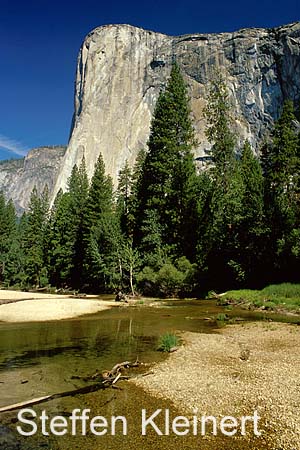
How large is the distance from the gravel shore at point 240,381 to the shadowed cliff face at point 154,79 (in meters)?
89.5

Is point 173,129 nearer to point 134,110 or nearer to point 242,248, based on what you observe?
point 242,248

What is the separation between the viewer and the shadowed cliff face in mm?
96938

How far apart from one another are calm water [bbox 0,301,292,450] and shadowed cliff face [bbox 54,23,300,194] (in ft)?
279

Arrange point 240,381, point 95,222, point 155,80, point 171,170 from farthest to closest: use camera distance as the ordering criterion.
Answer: point 155,80 → point 95,222 → point 171,170 → point 240,381

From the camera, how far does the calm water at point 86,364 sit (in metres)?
6.30

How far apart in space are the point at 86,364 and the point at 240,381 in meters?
4.21

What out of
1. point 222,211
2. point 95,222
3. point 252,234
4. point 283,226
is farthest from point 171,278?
point 95,222

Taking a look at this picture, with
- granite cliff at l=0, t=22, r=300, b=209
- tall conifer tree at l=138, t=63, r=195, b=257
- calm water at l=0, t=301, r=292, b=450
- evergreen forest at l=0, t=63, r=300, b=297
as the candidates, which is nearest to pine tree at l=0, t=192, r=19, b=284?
evergreen forest at l=0, t=63, r=300, b=297

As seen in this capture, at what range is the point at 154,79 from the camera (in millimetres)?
116750

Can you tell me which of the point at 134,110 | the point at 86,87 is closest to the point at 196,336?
the point at 134,110

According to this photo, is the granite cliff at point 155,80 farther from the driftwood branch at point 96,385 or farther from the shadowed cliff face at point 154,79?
the driftwood branch at point 96,385

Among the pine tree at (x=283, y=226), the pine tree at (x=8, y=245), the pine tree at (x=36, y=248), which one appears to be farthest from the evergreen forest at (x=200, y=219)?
the pine tree at (x=8, y=245)

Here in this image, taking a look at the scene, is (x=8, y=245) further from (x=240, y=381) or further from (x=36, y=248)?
(x=240, y=381)

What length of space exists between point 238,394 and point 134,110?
382ft
